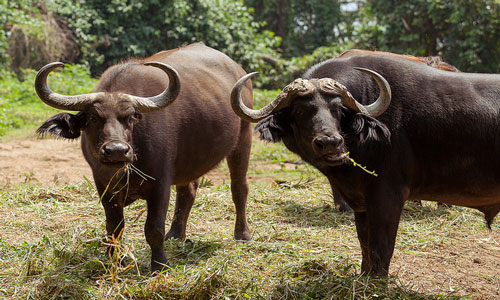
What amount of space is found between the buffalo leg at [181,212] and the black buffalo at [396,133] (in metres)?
1.80

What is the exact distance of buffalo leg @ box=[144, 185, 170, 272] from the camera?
4320 mm

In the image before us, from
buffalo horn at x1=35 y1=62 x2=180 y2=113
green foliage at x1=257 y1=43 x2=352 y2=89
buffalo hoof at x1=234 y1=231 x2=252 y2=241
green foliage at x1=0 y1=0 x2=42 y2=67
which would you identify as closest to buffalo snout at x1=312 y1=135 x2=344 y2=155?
buffalo horn at x1=35 y1=62 x2=180 y2=113

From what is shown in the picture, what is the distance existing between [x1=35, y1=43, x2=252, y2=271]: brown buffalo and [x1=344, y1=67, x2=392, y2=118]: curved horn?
1.31m

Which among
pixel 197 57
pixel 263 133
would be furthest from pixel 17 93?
pixel 263 133

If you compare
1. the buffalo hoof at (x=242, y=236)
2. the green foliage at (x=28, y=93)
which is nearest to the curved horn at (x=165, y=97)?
the buffalo hoof at (x=242, y=236)

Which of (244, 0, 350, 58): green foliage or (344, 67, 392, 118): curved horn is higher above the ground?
(344, 67, 392, 118): curved horn

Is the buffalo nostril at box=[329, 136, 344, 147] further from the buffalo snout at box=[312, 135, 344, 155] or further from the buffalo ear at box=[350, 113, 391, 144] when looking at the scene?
the buffalo ear at box=[350, 113, 391, 144]

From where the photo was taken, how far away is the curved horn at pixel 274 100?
366 centimetres

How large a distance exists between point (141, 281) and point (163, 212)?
2.01 ft

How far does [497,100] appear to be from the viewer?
150 inches

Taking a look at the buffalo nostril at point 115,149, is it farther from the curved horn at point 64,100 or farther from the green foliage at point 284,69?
the green foliage at point 284,69

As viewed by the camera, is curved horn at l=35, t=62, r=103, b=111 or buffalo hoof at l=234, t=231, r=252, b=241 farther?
buffalo hoof at l=234, t=231, r=252, b=241

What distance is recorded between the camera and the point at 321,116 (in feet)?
11.6

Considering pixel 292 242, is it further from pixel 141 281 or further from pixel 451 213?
pixel 451 213
